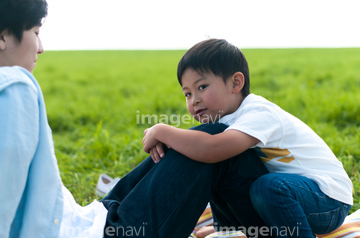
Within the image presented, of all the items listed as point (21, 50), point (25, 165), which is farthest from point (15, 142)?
point (21, 50)

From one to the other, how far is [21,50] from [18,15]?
13 cm

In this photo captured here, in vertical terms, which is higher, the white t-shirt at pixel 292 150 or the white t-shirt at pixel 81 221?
the white t-shirt at pixel 292 150

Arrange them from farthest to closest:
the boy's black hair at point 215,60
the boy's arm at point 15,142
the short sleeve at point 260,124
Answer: the boy's black hair at point 215,60 < the short sleeve at point 260,124 < the boy's arm at point 15,142

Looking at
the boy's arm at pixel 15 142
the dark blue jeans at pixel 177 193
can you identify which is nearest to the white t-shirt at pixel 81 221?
the dark blue jeans at pixel 177 193

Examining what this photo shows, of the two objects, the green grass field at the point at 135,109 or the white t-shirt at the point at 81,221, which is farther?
the green grass field at the point at 135,109

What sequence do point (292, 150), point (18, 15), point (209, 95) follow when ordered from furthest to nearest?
point (209, 95) < point (292, 150) < point (18, 15)

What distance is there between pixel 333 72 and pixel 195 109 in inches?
222

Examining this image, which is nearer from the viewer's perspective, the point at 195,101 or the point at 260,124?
the point at 260,124

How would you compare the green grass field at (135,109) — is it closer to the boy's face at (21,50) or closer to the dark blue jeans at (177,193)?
the dark blue jeans at (177,193)

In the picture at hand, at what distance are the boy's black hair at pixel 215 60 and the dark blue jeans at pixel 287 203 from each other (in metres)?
0.55

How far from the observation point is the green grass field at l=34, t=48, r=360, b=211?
3.53 m

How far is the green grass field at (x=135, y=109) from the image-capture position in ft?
11.6

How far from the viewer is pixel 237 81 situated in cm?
202

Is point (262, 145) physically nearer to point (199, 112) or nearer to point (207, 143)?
point (207, 143)
